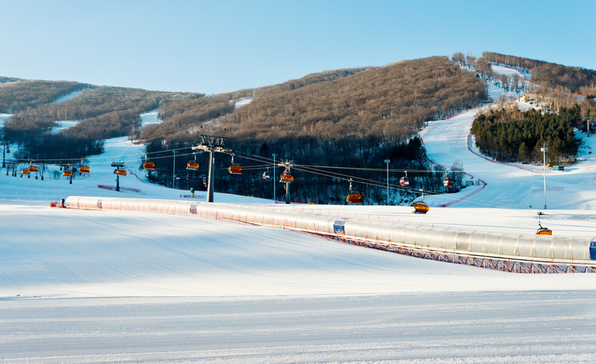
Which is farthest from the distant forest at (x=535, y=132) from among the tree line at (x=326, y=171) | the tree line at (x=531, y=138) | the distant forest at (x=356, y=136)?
the tree line at (x=326, y=171)

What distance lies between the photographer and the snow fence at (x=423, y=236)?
55.1ft

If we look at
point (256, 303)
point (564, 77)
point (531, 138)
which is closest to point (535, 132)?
point (531, 138)

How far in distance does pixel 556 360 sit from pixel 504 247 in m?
14.1

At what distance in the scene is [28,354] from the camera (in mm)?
5316

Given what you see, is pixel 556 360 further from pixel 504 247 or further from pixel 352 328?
pixel 504 247

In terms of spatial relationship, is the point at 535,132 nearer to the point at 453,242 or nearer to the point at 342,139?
the point at 342,139

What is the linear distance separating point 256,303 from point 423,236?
13889 millimetres

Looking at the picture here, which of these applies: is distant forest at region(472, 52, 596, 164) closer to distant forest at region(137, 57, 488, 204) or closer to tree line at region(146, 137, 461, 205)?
tree line at region(146, 137, 461, 205)

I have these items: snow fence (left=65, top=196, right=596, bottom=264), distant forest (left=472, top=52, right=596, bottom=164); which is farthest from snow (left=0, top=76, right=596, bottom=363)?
distant forest (left=472, top=52, right=596, bottom=164)

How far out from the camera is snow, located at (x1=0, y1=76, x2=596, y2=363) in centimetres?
548

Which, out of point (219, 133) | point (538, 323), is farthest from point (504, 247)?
point (219, 133)

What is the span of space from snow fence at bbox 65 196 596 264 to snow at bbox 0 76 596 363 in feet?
5.19

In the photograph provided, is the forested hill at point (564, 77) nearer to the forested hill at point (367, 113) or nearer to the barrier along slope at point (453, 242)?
the forested hill at point (367, 113)

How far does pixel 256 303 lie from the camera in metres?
8.39
